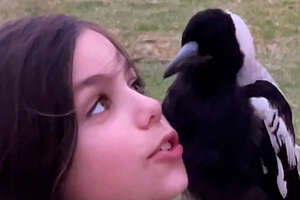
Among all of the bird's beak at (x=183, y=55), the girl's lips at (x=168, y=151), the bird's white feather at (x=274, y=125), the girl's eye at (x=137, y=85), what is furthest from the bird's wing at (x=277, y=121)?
the girl's lips at (x=168, y=151)

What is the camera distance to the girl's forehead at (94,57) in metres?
1.05

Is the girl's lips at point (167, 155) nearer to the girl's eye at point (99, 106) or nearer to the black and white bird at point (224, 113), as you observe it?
the girl's eye at point (99, 106)

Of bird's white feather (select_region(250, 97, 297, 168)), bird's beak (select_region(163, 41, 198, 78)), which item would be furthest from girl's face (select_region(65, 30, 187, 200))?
bird's white feather (select_region(250, 97, 297, 168))

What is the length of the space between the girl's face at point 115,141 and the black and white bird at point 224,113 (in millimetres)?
1248

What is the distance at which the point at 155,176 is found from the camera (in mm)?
1059

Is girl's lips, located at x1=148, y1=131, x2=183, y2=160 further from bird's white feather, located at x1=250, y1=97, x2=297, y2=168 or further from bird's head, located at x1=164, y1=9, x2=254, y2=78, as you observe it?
bird's white feather, located at x1=250, y1=97, x2=297, y2=168

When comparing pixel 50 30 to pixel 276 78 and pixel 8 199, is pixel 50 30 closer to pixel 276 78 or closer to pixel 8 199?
pixel 8 199

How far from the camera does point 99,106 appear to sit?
41.6 inches

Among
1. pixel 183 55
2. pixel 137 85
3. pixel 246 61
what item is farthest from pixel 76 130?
pixel 246 61

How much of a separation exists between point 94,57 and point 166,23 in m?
4.00

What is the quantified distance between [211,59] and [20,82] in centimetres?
142

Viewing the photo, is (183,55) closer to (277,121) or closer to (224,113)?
(224,113)

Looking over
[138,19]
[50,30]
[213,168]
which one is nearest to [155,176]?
[50,30]

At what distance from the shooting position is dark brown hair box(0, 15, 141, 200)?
104 centimetres
